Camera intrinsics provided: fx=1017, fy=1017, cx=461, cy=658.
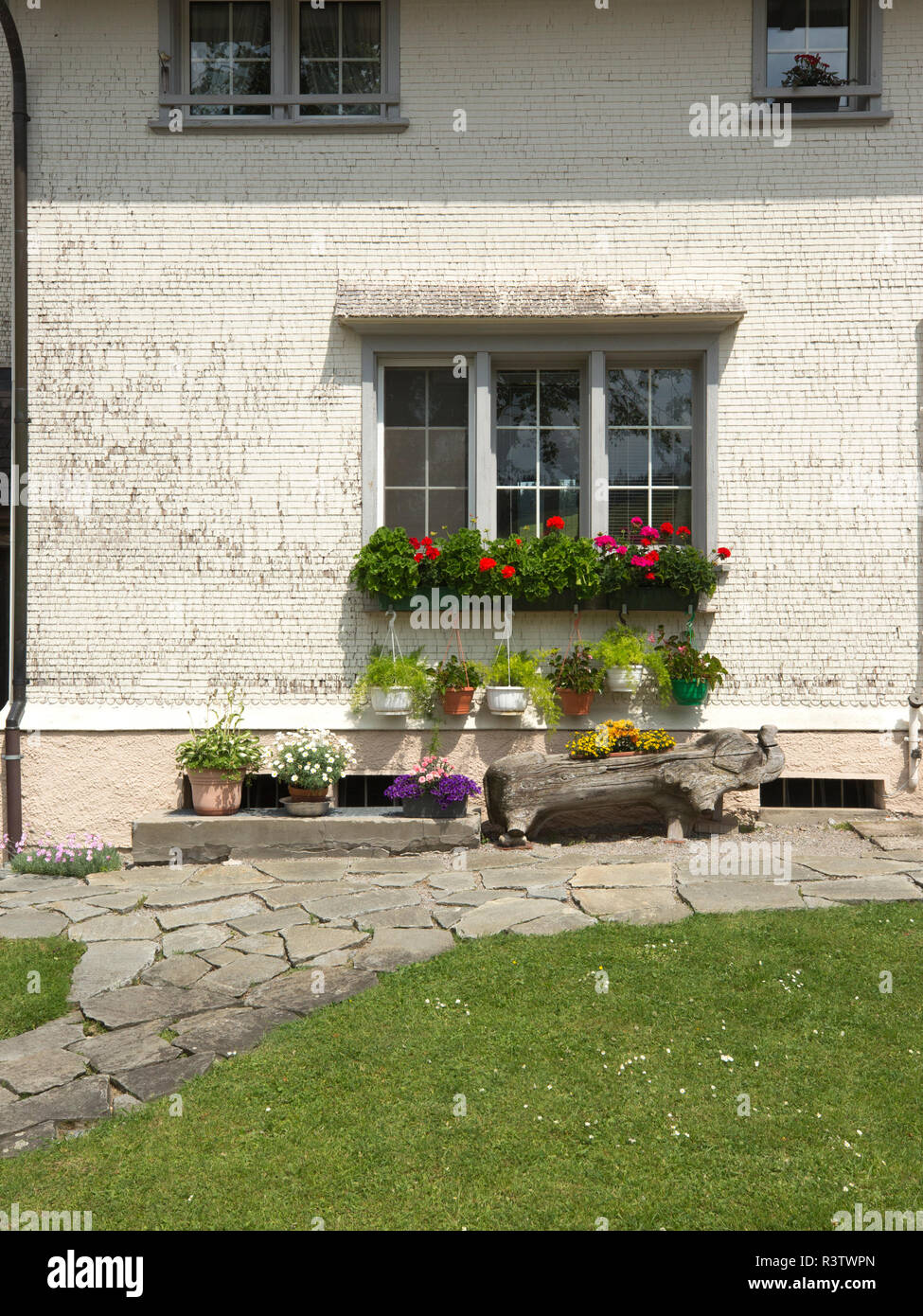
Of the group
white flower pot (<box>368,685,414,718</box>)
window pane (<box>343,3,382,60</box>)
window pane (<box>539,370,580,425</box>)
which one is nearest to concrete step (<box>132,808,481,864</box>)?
white flower pot (<box>368,685,414,718</box>)

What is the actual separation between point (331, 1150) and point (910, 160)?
303 inches

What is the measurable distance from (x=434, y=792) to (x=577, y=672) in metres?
1.38

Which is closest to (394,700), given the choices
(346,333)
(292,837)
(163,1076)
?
(292,837)

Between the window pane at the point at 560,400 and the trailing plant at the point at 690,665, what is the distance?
6.26ft

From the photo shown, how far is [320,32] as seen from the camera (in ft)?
25.5

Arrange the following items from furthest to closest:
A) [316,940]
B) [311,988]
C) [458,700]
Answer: [458,700]
[316,940]
[311,988]

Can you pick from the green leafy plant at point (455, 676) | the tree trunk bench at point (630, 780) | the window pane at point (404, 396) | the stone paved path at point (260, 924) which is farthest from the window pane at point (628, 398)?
the stone paved path at point (260, 924)

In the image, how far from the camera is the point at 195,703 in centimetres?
759

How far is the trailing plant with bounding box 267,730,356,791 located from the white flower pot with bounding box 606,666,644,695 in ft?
6.55

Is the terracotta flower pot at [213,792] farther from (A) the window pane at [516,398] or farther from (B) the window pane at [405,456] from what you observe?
(A) the window pane at [516,398]

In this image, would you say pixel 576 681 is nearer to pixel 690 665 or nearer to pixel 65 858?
pixel 690 665

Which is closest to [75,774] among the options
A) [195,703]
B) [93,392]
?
[195,703]

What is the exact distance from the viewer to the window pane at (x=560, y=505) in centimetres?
782

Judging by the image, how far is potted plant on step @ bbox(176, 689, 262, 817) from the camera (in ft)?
23.2
